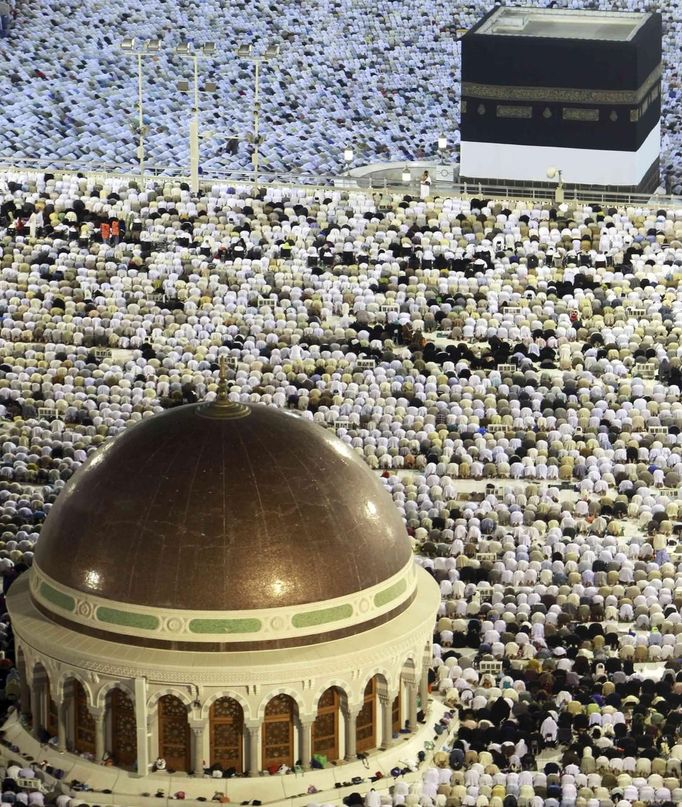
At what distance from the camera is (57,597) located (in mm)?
A: 71875

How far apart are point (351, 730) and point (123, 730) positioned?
15.5 ft

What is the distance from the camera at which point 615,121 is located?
4338 inches

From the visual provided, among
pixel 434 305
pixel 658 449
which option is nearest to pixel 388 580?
pixel 658 449

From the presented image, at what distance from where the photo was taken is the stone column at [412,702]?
72.9 m

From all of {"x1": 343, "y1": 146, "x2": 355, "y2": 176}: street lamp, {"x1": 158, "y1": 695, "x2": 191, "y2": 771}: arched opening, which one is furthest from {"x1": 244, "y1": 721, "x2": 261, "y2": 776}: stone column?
{"x1": 343, "y1": 146, "x2": 355, "y2": 176}: street lamp

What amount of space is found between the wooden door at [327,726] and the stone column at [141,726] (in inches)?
139

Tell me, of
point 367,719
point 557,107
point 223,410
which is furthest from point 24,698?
point 557,107

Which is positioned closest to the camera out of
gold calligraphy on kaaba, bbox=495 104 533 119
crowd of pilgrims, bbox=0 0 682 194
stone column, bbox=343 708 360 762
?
stone column, bbox=343 708 360 762

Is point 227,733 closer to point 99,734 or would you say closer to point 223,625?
point 223,625

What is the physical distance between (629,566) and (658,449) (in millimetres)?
9075

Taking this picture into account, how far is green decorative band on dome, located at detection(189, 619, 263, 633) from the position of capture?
7012 cm

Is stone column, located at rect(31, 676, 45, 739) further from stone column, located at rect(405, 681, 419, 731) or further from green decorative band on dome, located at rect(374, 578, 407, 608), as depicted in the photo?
stone column, located at rect(405, 681, 419, 731)

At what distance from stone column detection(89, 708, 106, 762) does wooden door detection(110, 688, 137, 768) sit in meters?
0.21

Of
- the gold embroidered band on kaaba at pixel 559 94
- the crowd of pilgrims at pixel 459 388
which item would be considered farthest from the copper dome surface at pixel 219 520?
the gold embroidered band on kaaba at pixel 559 94
